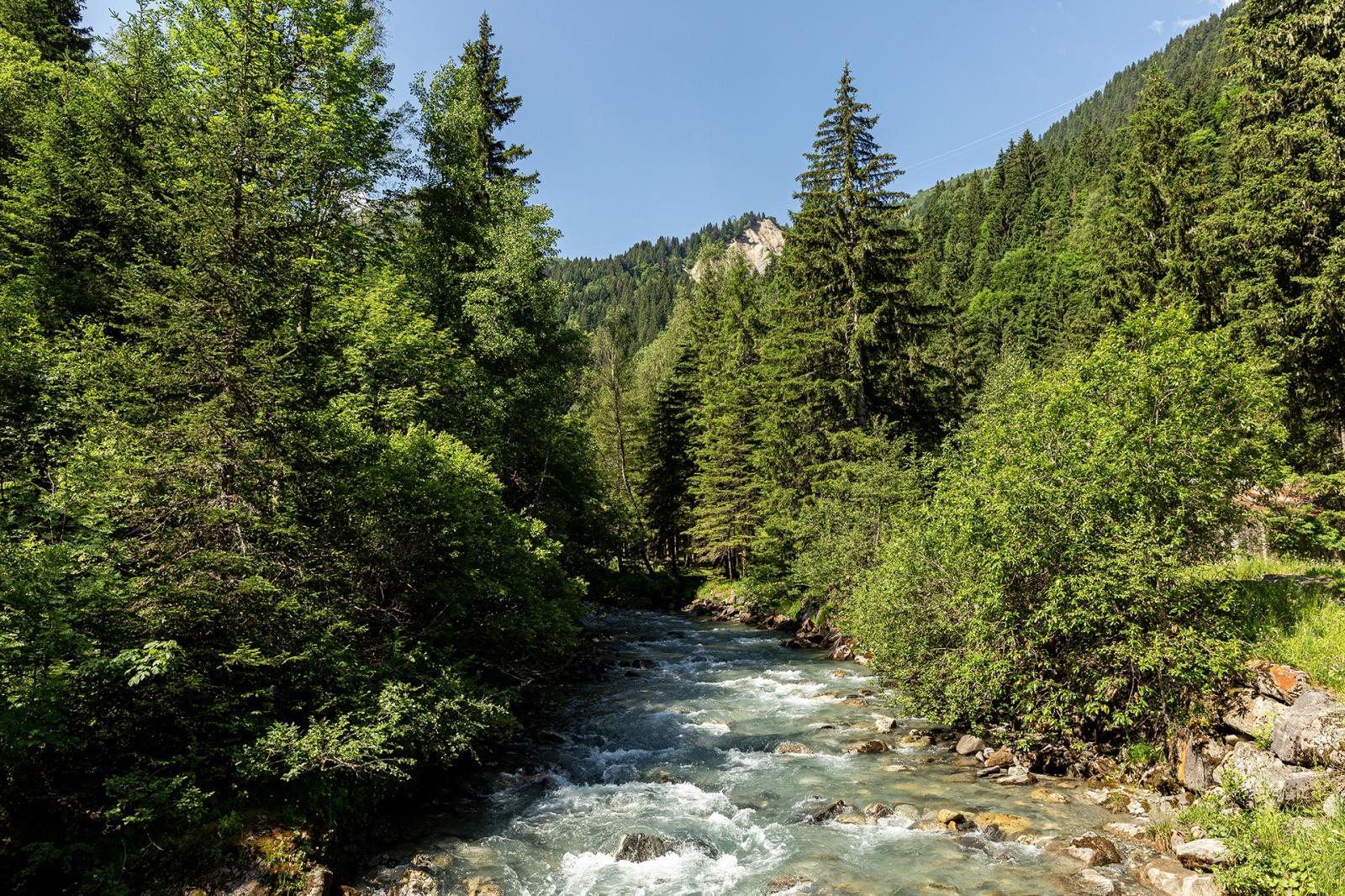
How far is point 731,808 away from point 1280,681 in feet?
30.4

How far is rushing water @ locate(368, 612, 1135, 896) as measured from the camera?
8.91 metres

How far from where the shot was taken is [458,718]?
33.6 feet

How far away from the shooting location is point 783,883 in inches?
344

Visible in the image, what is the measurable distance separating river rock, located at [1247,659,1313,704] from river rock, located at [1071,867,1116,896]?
4.22m

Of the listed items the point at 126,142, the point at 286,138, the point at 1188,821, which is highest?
the point at 126,142

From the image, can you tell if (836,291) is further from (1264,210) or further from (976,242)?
(976,242)

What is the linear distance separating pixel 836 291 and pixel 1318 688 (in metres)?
22.3

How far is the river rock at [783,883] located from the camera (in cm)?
862

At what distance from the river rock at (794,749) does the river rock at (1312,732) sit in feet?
26.6

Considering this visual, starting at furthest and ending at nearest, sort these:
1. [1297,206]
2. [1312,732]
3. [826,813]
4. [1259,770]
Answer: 1. [1297,206]
2. [826,813]
3. [1259,770]
4. [1312,732]

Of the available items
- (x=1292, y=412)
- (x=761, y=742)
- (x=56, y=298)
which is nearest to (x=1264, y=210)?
(x=1292, y=412)

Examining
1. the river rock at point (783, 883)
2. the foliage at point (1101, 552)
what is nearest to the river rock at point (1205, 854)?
the foliage at point (1101, 552)

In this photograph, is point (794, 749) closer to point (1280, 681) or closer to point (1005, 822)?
point (1005, 822)

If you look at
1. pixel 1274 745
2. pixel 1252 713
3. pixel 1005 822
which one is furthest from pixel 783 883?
pixel 1252 713
